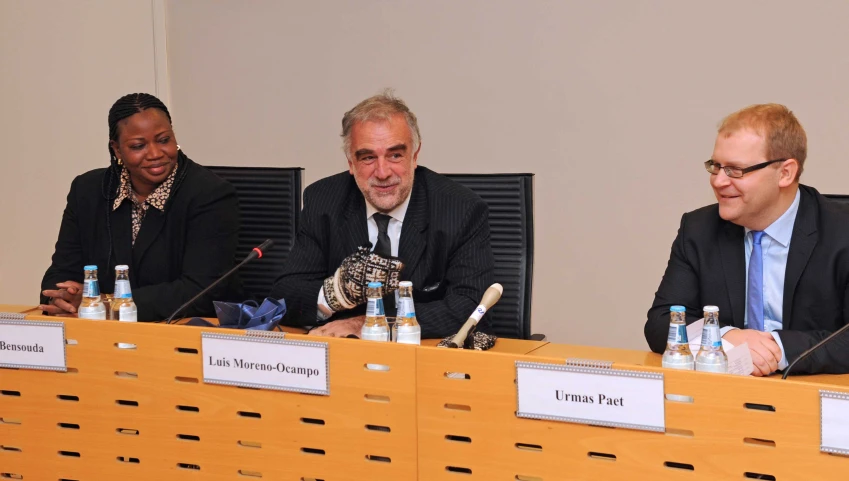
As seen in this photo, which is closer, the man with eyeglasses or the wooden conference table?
the wooden conference table

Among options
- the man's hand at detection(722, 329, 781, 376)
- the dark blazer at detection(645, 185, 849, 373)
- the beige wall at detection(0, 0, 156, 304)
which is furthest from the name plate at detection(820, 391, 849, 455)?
Answer: the beige wall at detection(0, 0, 156, 304)

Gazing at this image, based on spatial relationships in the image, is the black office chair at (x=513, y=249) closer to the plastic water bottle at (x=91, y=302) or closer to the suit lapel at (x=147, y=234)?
the suit lapel at (x=147, y=234)

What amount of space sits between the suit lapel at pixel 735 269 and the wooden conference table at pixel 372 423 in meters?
0.32

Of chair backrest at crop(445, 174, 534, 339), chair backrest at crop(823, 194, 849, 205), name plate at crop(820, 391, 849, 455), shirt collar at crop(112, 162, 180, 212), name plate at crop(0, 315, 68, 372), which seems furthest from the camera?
shirt collar at crop(112, 162, 180, 212)

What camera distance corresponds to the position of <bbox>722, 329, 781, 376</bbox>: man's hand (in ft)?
6.68

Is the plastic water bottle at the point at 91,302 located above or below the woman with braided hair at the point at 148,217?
below

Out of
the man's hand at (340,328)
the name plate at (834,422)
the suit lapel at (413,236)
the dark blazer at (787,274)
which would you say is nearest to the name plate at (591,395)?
the name plate at (834,422)

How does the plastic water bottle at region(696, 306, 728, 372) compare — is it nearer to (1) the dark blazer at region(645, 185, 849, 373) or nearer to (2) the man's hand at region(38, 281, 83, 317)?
(1) the dark blazer at region(645, 185, 849, 373)

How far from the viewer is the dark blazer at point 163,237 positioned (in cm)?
301

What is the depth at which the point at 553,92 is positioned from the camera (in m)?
4.07

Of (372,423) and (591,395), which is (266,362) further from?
(591,395)

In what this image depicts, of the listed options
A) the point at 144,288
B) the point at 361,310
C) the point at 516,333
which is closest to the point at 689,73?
the point at 516,333

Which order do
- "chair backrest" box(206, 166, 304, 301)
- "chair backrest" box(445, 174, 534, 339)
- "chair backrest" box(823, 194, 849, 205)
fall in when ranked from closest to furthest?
"chair backrest" box(823, 194, 849, 205) → "chair backrest" box(445, 174, 534, 339) → "chair backrest" box(206, 166, 304, 301)

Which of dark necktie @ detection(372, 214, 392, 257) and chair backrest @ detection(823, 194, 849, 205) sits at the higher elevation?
chair backrest @ detection(823, 194, 849, 205)
